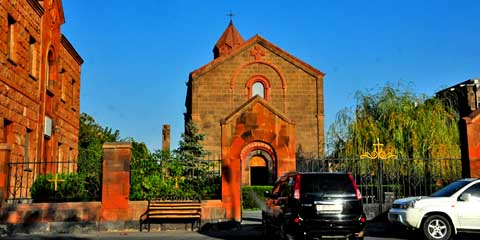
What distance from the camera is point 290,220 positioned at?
37.6ft

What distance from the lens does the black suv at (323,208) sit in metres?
11.2

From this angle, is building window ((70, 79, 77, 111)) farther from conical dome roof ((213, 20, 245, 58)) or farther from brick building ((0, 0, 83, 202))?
conical dome roof ((213, 20, 245, 58))

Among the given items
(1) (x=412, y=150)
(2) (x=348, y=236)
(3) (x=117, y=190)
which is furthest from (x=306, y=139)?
(2) (x=348, y=236)

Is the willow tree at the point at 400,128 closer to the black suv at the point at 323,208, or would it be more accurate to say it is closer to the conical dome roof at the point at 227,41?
the black suv at the point at 323,208

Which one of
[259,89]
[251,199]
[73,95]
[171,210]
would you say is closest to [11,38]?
[171,210]

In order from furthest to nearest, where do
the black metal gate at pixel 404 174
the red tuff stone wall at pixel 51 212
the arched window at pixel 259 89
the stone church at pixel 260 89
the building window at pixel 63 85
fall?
1. the arched window at pixel 259 89
2. the stone church at pixel 260 89
3. the building window at pixel 63 85
4. the black metal gate at pixel 404 174
5. the red tuff stone wall at pixel 51 212

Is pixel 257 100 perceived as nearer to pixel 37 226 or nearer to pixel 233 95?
pixel 37 226

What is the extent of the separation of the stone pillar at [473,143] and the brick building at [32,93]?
49.8 ft

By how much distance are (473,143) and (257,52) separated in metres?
24.3

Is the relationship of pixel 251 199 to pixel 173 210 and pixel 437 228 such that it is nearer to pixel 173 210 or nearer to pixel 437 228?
pixel 173 210

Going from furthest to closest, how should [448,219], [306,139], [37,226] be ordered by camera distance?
1. [306,139]
2. [37,226]
3. [448,219]

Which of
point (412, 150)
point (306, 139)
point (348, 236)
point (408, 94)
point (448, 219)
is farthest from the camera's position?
point (306, 139)

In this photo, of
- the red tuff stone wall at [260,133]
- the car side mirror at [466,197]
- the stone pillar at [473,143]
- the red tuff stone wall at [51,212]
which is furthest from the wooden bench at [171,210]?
the stone pillar at [473,143]

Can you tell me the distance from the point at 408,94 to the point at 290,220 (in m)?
18.9
